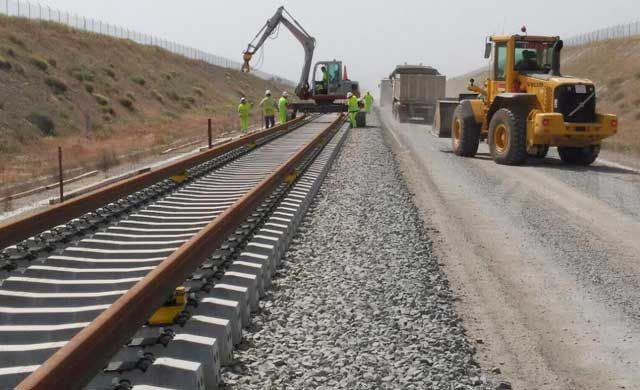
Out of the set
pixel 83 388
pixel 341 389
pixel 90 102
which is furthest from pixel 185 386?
pixel 90 102

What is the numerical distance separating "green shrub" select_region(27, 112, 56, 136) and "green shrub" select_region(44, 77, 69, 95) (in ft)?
23.0

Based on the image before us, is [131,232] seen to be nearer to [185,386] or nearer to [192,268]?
[192,268]

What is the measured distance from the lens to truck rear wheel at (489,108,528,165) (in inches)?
621

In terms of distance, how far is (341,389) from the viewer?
4.07 meters

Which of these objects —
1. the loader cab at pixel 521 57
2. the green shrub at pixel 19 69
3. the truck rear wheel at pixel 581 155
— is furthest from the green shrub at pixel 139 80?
the truck rear wheel at pixel 581 155

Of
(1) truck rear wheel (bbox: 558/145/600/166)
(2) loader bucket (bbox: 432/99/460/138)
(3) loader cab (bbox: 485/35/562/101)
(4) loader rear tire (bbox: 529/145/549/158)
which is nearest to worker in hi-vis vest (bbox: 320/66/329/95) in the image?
(2) loader bucket (bbox: 432/99/460/138)

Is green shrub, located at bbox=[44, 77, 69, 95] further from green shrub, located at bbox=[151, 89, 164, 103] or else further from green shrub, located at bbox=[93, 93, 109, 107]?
green shrub, located at bbox=[151, 89, 164, 103]

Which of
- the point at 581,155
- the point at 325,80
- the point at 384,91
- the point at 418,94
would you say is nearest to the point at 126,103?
the point at 325,80

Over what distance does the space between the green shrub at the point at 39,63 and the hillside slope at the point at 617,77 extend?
2388 cm

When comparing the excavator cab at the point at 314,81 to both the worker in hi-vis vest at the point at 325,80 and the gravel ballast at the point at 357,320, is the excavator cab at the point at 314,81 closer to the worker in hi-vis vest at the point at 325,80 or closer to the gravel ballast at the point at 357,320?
the worker in hi-vis vest at the point at 325,80

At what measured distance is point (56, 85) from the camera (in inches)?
1427

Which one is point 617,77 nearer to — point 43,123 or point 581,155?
point 581,155

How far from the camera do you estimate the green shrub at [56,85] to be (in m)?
35.8

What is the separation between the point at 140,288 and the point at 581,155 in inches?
578
